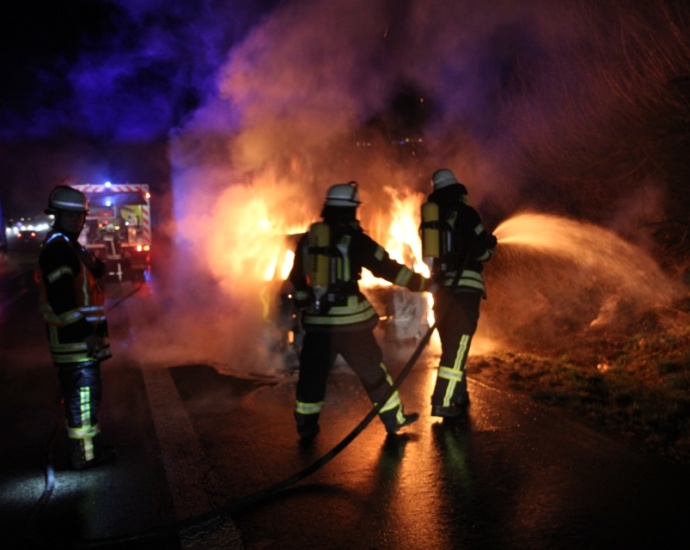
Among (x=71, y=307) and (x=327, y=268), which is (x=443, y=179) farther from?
(x=71, y=307)

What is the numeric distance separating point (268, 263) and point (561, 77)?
4.39 m

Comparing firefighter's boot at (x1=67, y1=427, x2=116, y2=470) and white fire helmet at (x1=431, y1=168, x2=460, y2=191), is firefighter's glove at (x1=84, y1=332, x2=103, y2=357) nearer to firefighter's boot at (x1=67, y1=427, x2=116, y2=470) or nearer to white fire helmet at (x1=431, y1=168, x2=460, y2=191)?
firefighter's boot at (x1=67, y1=427, x2=116, y2=470)

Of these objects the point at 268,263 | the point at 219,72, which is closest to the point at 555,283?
the point at 268,263

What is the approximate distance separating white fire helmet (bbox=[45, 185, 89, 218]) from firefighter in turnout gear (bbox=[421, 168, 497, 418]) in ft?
7.91

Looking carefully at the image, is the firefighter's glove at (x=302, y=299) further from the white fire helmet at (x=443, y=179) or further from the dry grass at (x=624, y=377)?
the dry grass at (x=624, y=377)

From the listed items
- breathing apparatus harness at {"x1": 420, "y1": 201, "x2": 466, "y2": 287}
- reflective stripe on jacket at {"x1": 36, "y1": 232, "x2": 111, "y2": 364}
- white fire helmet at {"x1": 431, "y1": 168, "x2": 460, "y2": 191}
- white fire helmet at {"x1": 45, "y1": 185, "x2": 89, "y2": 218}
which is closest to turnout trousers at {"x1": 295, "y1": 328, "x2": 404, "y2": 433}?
breathing apparatus harness at {"x1": 420, "y1": 201, "x2": 466, "y2": 287}

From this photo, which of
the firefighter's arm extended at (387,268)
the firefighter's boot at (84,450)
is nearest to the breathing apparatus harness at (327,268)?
the firefighter's arm extended at (387,268)

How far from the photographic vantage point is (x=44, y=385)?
21.2 ft

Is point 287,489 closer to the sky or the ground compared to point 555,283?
closer to the ground

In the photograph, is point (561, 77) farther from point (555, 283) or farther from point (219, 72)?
point (219, 72)

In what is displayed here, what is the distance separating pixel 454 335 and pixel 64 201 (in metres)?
2.90

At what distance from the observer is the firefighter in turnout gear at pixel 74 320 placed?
3.96m

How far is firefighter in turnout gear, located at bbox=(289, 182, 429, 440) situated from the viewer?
4.34 metres

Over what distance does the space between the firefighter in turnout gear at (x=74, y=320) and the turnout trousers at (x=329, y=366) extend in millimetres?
1339
